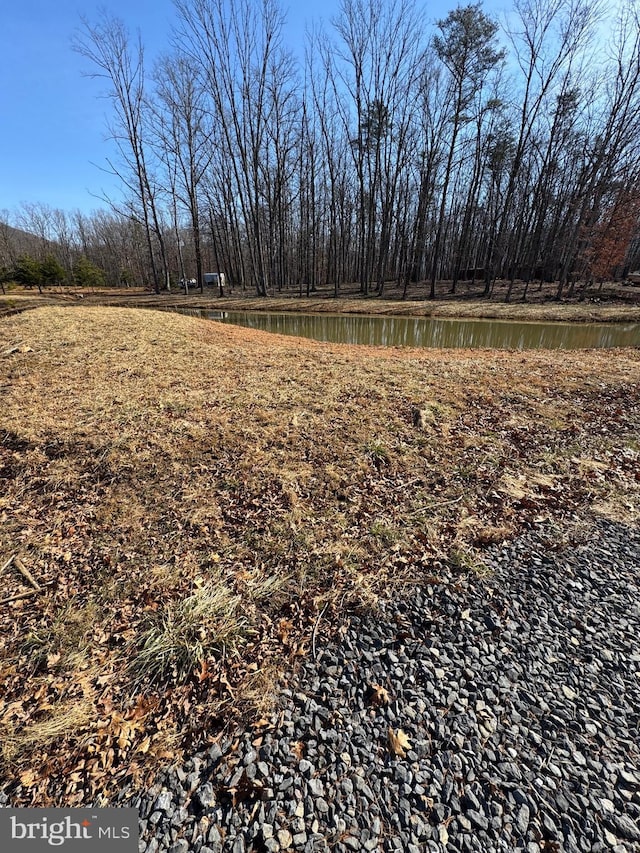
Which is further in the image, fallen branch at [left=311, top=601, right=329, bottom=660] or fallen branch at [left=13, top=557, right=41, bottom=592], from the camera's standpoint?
fallen branch at [left=13, top=557, right=41, bottom=592]

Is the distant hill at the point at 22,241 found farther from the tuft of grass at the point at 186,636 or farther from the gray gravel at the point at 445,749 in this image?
the gray gravel at the point at 445,749

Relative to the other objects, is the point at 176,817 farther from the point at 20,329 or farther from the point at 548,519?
the point at 20,329

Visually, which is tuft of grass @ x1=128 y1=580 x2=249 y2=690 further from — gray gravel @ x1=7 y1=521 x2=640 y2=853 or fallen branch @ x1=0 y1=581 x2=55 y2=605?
fallen branch @ x1=0 y1=581 x2=55 y2=605

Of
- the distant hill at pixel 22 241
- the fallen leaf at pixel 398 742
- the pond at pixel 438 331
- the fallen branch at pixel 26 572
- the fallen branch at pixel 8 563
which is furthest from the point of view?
the distant hill at pixel 22 241

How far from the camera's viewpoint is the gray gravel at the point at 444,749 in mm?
1536

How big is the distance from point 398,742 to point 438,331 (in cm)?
1594

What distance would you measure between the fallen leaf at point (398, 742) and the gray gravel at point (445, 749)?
0.02 meters

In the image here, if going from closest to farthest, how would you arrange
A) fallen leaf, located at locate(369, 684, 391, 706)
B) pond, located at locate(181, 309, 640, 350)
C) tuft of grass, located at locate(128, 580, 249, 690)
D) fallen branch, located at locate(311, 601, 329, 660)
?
fallen leaf, located at locate(369, 684, 391, 706) < tuft of grass, located at locate(128, 580, 249, 690) < fallen branch, located at locate(311, 601, 329, 660) < pond, located at locate(181, 309, 640, 350)

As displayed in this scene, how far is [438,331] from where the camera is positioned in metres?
15.9

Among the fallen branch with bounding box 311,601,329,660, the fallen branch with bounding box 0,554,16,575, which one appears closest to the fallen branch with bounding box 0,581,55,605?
the fallen branch with bounding box 0,554,16,575

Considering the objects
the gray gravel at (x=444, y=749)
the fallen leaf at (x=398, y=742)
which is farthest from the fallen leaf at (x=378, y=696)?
the fallen leaf at (x=398, y=742)

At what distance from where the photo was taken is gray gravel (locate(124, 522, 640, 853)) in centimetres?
154

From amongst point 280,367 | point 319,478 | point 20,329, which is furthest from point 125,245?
point 319,478

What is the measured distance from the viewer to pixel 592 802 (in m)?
1.61
